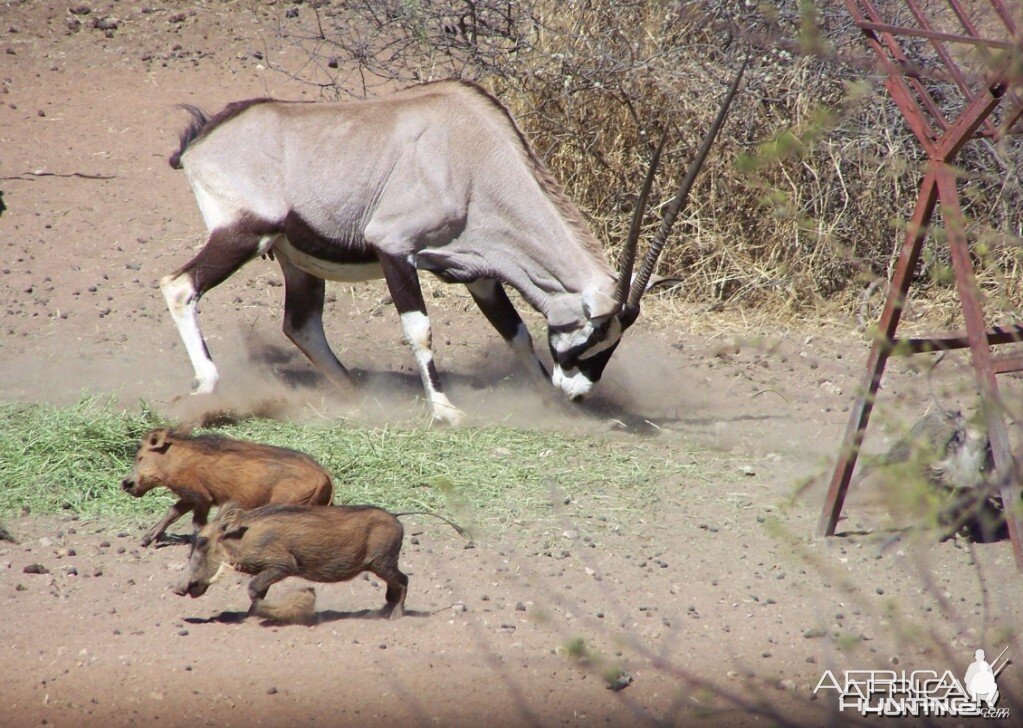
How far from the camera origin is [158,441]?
15.3ft

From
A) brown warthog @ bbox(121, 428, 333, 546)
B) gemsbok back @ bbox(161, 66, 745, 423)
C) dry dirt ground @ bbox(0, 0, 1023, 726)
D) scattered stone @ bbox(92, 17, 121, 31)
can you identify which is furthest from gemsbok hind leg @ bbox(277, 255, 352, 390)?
scattered stone @ bbox(92, 17, 121, 31)

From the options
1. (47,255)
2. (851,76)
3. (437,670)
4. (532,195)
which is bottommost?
(47,255)

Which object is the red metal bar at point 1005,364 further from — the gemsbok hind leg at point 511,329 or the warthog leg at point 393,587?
the gemsbok hind leg at point 511,329

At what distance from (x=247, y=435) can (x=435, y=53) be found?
4.87m

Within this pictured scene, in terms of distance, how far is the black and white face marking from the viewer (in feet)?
23.1

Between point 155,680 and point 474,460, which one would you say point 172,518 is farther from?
point 474,460

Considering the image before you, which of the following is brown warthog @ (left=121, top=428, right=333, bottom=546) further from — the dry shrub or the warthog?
the dry shrub

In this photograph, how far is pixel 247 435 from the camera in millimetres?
6395

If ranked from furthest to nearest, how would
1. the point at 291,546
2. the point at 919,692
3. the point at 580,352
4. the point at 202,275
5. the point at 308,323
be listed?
the point at 308,323, the point at 580,352, the point at 202,275, the point at 291,546, the point at 919,692

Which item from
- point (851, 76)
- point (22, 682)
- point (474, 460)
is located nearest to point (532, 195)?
point (474, 460)

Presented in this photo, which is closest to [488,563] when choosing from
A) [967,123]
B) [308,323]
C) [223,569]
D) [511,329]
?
[223,569]

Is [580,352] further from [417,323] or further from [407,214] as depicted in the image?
[407,214]

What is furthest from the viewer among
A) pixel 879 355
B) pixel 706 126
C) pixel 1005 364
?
pixel 706 126

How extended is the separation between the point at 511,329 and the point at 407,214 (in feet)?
3.37
